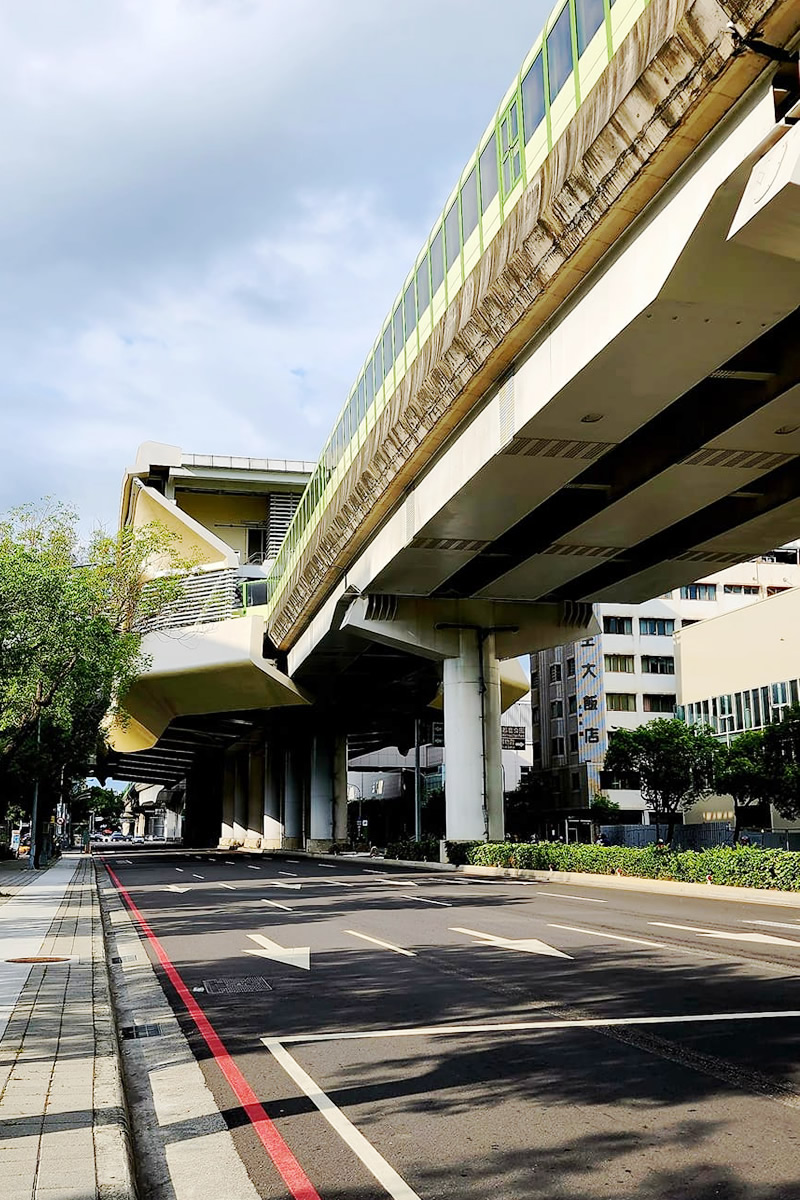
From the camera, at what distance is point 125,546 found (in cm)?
3722

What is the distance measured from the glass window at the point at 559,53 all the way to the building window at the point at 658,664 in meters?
70.7

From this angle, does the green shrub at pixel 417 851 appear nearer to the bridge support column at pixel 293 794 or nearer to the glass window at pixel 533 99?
the bridge support column at pixel 293 794

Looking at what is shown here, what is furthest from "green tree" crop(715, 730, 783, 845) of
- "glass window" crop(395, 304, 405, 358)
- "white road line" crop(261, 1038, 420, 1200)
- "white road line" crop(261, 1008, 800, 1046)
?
"white road line" crop(261, 1038, 420, 1200)

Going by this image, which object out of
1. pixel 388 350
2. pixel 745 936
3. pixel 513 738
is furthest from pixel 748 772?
pixel 745 936

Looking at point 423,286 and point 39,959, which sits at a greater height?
point 423,286

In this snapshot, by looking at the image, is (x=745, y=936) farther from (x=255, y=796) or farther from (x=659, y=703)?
(x=255, y=796)

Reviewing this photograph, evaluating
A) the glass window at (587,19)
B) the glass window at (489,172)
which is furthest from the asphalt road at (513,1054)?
the glass window at (489,172)

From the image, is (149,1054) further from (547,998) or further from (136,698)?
(136,698)

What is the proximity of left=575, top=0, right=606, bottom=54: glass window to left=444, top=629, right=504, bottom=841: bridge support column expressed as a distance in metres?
24.0

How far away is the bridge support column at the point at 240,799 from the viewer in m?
93.5

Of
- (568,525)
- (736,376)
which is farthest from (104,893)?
(736,376)

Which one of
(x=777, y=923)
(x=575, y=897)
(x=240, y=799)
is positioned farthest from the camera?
(x=240, y=799)

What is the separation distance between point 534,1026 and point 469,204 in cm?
1867

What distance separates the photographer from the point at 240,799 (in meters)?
95.2
